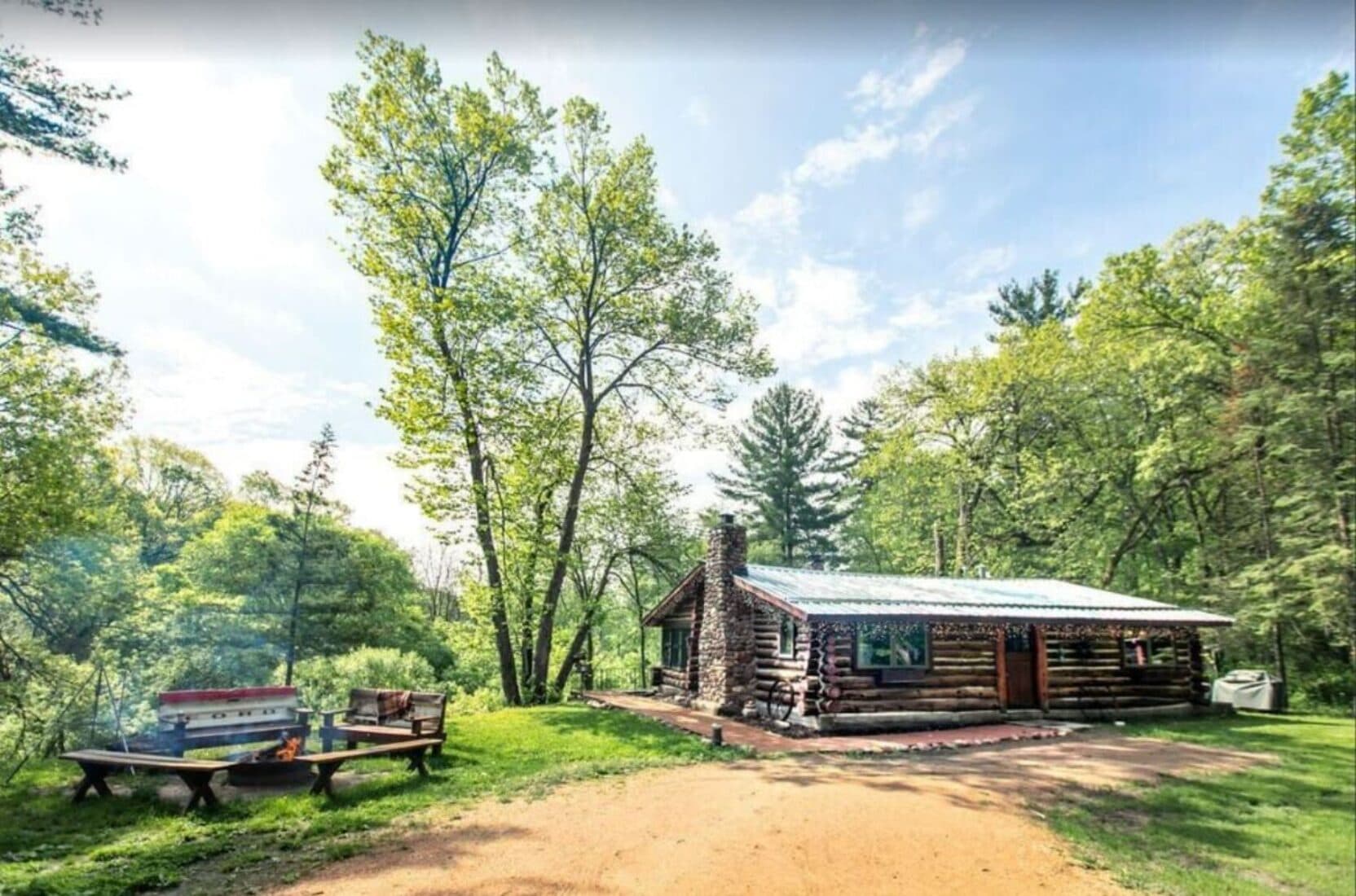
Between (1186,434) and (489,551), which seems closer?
(489,551)

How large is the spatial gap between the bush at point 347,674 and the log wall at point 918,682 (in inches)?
523

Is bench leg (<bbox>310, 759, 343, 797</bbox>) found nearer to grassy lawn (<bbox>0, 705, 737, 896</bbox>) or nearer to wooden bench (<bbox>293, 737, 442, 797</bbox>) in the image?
wooden bench (<bbox>293, 737, 442, 797</bbox>)

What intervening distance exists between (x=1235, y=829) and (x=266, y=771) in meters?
11.2

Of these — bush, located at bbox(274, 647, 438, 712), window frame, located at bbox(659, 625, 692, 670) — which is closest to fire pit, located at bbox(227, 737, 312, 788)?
window frame, located at bbox(659, 625, 692, 670)

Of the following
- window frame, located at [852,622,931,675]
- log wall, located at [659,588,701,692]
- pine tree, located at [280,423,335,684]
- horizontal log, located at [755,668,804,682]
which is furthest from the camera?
log wall, located at [659,588,701,692]

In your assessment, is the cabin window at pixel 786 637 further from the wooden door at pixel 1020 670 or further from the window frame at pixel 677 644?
the wooden door at pixel 1020 670

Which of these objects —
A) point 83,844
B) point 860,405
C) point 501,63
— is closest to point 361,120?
point 501,63

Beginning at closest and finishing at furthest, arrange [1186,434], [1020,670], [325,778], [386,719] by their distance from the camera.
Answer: [325,778]
[386,719]
[1020,670]
[1186,434]

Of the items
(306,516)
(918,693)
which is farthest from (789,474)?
(306,516)

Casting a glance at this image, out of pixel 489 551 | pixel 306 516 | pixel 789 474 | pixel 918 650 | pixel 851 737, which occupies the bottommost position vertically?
pixel 851 737

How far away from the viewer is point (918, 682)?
44.4 feet

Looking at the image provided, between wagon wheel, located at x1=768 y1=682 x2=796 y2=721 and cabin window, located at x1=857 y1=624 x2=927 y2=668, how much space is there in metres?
1.62

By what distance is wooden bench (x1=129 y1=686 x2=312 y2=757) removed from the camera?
8242 millimetres

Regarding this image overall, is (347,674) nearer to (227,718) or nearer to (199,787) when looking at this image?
(227,718)
